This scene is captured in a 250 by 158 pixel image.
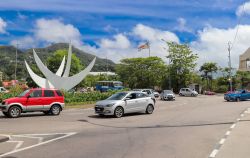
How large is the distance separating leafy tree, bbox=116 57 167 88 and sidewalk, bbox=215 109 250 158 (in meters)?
76.5

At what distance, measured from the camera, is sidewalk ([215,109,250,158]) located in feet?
32.7

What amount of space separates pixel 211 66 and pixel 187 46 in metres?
7.39

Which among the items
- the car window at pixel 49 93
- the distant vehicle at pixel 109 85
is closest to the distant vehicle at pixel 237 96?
the car window at pixel 49 93

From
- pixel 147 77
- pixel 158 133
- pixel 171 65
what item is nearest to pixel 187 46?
pixel 171 65

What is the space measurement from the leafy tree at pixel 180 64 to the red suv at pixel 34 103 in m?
67.5

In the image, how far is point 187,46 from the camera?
9238cm

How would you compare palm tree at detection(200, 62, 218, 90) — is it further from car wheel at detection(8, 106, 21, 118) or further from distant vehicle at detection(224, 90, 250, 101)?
car wheel at detection(8, 106, 21, 118)

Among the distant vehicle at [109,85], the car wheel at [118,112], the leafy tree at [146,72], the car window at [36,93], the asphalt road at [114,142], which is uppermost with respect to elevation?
the leafy tree at [146,72]

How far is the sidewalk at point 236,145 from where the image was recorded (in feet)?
32.7

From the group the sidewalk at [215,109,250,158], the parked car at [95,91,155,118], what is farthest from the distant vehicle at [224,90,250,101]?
the sidewalk at [215,109,250,158]

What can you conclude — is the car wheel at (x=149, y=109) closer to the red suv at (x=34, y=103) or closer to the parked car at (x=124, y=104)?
the parked car at (x=124, y=104)

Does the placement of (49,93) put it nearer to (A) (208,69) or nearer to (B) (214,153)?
(B) (214,153)

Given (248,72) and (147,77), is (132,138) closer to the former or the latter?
(248,72)

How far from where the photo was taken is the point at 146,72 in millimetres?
92312
